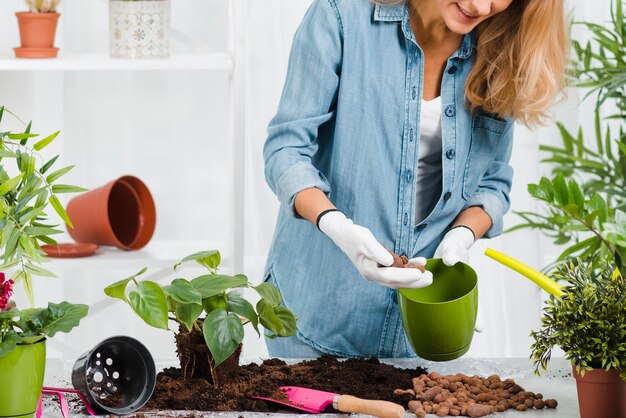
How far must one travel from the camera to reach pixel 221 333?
1240 mm

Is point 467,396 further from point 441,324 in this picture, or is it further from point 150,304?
point 150,304

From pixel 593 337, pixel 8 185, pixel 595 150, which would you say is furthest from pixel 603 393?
pixel 595 150

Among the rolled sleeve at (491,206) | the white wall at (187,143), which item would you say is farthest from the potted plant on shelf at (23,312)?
the white wall at (187,143)

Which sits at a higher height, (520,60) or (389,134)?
(520,60)

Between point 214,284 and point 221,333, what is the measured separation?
79mm

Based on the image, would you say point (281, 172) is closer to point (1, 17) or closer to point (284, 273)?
point (284, 273)

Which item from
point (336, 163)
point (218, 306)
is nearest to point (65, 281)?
point (336, 163)

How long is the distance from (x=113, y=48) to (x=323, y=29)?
1.00 meters

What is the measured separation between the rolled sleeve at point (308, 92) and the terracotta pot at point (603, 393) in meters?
0.58

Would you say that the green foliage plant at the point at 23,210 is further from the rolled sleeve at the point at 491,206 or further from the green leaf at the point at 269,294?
the rolled sleeve at the point at 491,206

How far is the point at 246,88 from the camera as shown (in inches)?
106

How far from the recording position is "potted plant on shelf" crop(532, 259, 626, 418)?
1.15 metres

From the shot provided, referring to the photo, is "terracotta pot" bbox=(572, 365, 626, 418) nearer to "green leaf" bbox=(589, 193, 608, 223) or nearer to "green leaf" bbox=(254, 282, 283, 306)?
"green leaf" bbox=(589, 193, 608, 223)

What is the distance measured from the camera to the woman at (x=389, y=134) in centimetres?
158
